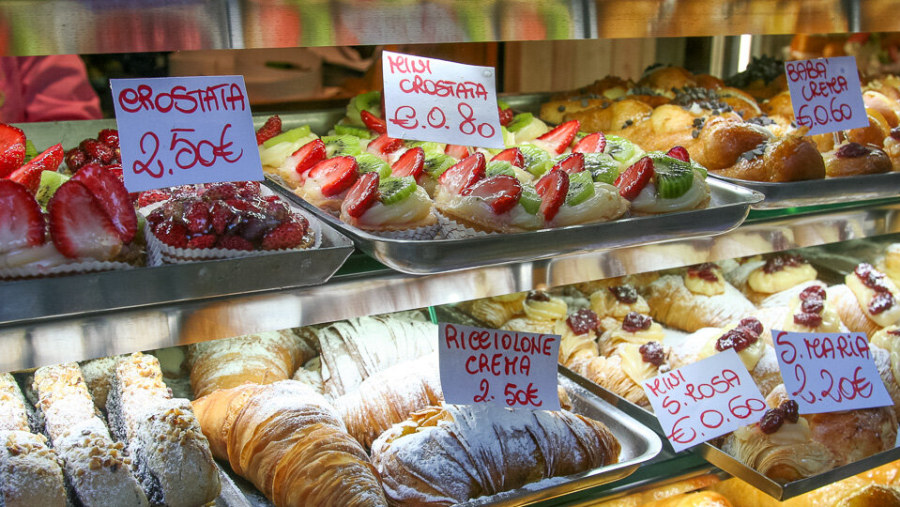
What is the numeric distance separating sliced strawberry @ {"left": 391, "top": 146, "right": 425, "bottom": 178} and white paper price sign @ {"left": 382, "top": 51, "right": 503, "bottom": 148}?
19 cm

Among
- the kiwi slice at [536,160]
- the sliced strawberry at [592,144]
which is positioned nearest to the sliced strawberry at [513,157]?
the kiwi slice at [536,160]

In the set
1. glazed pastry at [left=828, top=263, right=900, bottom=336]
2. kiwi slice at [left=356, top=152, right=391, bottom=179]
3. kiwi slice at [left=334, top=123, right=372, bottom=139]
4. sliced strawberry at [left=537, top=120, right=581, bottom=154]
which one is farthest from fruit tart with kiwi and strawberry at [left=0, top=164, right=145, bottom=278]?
glazed pastry at [left=828, top=263, right=900, bottom=336]

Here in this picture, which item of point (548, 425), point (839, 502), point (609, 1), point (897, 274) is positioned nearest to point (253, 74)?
point (609, 1)

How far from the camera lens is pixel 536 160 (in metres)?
2.16

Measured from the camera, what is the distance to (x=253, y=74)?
9.32 feet

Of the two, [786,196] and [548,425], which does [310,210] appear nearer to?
[548,425]

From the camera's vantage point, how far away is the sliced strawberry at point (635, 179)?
1807 mm

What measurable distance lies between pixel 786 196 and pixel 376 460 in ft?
3.84

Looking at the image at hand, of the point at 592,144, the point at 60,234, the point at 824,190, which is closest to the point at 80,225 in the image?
the point at 60,234

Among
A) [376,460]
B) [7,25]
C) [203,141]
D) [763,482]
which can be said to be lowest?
[763,482]

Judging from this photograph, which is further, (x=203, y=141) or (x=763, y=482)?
(x=763, y=482)

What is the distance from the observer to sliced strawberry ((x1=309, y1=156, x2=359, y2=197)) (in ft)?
5.95

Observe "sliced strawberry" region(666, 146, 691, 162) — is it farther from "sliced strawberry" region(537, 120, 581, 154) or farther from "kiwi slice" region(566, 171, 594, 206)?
"sliced strawberry" region(537, 120, 581, 154)

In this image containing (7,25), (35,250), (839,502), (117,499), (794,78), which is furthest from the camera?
(839,502)
